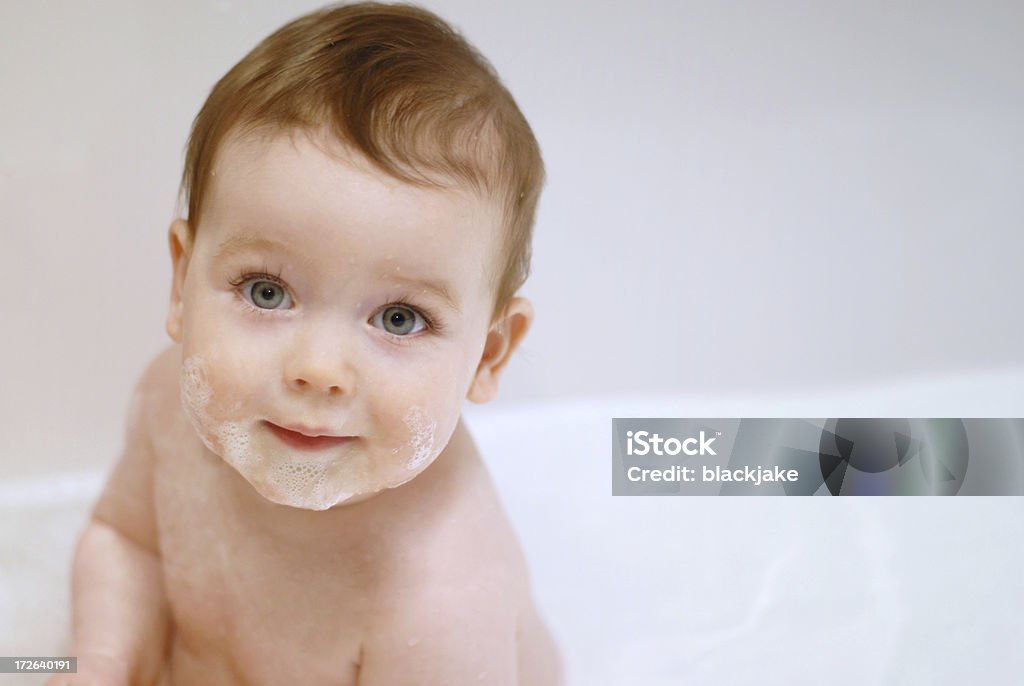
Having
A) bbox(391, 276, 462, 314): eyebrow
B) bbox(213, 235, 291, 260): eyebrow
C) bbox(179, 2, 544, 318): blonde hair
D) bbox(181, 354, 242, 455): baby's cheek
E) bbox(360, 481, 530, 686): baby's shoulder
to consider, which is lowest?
A: bbox(360, 481, 530, 686): baby's shoulder

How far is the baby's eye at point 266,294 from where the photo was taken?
2.68 ft

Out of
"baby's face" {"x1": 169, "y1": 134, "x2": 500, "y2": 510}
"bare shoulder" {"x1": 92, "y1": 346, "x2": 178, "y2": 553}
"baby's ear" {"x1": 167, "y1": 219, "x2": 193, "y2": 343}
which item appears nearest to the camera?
"baby's face" {"x1": 169, "y1": 134, "x2": 500, "y2": 510}

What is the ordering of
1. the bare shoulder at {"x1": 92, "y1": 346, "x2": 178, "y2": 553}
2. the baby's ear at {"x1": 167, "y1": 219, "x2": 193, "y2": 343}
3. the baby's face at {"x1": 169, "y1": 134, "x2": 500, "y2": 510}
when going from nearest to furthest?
the baby's face at {"x1": 169, "y1": 134, "x2": 500, "y2": 510} < the baby's ear at {"x1": 167, "y1": 219, "x2": 193, "y2": 343} < the bare shoulder at {"x1": 92, "y1": 346, "x2": 178, "y2": 553}

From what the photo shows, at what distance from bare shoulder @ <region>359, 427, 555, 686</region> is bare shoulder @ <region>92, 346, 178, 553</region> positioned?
0.81ft

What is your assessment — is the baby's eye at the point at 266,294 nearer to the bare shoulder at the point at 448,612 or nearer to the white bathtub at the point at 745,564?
the bare shoulder at the point at 448,612

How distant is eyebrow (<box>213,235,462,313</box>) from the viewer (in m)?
0.80

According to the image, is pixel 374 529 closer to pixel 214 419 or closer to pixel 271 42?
pixel 214 419

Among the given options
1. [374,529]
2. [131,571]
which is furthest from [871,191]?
[131,571]

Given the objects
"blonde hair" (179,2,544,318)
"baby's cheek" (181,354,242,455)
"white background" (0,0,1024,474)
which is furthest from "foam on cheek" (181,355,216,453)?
"white background" (0,0,1024,474)

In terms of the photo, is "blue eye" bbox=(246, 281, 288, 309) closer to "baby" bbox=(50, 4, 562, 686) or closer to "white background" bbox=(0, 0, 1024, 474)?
"baby" bbox=(50, 4, 562, 686)

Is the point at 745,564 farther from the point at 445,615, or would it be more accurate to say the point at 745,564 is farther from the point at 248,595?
the point at 248,595

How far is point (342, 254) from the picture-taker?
789 millimetres

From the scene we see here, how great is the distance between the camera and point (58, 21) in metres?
1.12

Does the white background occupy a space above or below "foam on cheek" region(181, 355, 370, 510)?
above
